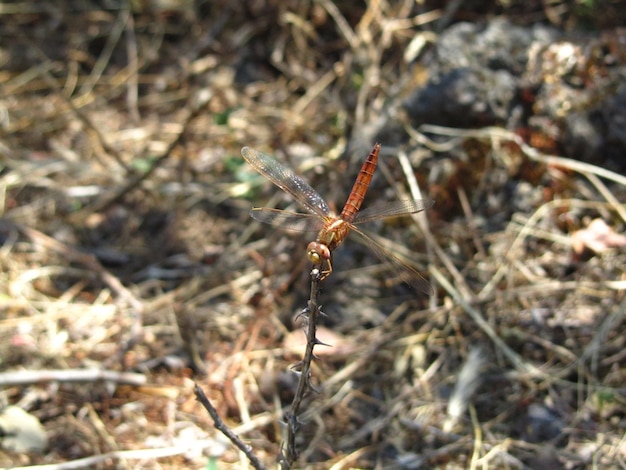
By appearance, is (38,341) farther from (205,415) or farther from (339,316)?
(339,316)

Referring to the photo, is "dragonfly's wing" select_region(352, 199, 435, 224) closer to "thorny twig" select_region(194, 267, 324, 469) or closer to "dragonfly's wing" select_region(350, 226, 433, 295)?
"dragonfly's wing" select_region(350, 226, 433, 295)

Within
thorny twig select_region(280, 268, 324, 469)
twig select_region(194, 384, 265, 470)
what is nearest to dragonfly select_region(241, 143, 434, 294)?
thorny twig select_region(280, 268, 324, 469)

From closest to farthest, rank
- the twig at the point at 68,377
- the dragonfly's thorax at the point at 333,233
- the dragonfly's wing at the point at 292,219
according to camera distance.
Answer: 1. the dragonfly's thorax at the point at 333,233
2. the dragonfly's wing at the point at 292,219
3. the twig at the point at 68,377

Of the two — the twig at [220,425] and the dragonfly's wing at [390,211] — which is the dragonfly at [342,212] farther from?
the twig at [220,425]

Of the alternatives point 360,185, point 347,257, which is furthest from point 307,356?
point 347,257

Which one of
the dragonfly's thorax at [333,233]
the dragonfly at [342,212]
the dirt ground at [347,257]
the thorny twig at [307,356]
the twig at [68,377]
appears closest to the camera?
the thorny twig at [307,356]

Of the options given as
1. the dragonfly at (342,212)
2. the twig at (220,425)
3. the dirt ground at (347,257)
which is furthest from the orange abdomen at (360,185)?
the twig at (220,425)

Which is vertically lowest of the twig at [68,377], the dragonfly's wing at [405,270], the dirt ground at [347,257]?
the twig at [68,377]
